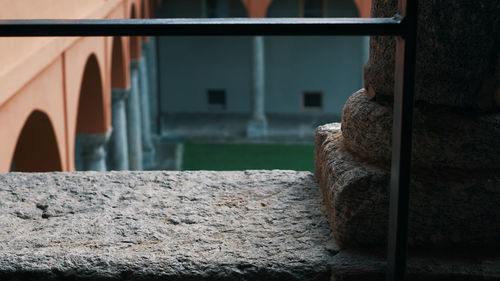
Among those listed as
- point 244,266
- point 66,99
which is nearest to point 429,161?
point 244,266

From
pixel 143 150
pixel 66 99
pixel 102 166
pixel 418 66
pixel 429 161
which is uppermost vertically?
pixel 418 66

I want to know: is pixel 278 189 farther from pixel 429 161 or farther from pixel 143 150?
pixel 143 150

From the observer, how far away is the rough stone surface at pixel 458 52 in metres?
1.65

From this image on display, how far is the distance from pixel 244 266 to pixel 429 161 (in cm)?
53

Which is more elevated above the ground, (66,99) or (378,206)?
(378,206)

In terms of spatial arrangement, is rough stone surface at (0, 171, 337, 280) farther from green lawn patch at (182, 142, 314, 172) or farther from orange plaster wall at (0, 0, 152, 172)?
green lawn patch at (182, 142, 314, 172)

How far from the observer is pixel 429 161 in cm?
174

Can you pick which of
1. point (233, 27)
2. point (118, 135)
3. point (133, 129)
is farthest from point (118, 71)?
point (233, 27)

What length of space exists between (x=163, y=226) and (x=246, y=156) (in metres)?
16.6

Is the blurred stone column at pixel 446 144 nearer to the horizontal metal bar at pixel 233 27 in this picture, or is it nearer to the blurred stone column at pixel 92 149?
the horizontal metal bar at pixel 233 27

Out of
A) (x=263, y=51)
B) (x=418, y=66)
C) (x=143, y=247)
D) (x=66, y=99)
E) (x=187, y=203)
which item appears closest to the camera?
(x=418, y=66)

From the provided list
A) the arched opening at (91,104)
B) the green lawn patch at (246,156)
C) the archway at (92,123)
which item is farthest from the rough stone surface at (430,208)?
the green lawn patch at (246,156)

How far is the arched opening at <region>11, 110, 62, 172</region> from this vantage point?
7.23m

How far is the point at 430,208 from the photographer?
173 centimetres
